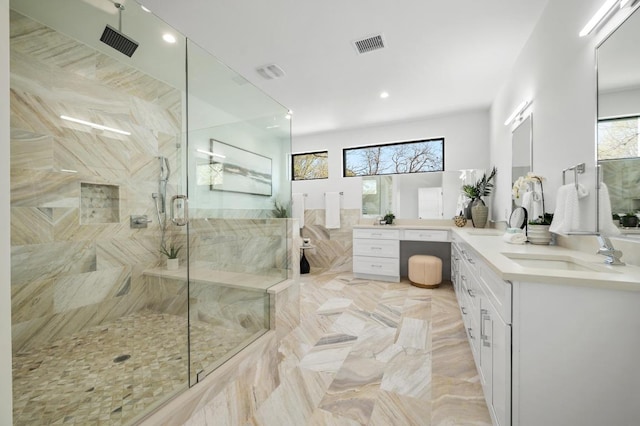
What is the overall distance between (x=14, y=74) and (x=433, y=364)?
341cm

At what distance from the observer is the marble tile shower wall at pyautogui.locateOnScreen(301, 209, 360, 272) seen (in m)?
4.66

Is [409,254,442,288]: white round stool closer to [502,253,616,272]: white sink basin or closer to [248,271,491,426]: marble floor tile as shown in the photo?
[248,271,491,426]: marble floor tile

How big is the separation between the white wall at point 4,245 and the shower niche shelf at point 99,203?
2.00 meters

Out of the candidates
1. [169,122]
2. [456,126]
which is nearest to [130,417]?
[169,122]

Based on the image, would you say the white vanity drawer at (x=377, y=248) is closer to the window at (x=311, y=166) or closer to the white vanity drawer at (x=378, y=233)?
the white vanity drawer at (x=378, y=233)

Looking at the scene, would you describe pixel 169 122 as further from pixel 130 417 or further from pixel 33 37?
pixel 130 417

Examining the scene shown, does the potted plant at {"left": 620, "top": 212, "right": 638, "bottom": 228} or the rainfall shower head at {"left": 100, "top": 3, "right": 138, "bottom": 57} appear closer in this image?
the potted plant at {"left": 620, "top": 212, "right": 638, "bottom": 228}

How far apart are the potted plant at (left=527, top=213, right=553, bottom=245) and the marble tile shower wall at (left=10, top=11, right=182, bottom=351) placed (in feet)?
10.4

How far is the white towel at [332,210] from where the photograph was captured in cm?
466

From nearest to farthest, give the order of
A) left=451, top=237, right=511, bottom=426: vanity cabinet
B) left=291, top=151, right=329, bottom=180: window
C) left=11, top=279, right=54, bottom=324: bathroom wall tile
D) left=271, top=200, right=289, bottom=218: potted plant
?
left=451, top=237, right=511, bottom=426: vanity cabinet → left=11, top=279, right=54, bottom=324: bathroom wall tile → left=271, top=200, right=289, bottom=218: potted plant → left=291, top=151, right=329, bottom=180: window

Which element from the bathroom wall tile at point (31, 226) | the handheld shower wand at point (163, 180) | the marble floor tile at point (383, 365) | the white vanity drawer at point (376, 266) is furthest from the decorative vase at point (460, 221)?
the bathroom wall tile at point (31, 226)

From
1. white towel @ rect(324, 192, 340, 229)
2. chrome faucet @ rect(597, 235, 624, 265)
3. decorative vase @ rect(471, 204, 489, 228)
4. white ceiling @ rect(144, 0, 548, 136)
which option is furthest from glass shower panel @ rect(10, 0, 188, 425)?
decorative vase @ rect(471, 204, 489, 228)

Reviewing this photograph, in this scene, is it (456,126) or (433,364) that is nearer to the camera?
(433,364)

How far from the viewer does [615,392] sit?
91 cm
